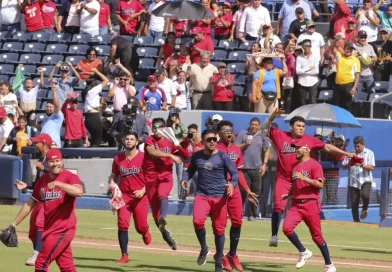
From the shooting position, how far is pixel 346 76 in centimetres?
2388

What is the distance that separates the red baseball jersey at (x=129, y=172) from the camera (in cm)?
1487

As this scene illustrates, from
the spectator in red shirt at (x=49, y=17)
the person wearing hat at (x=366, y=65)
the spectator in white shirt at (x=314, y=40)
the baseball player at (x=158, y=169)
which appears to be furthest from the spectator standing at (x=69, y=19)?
the baseball player at (x=158, y=169)

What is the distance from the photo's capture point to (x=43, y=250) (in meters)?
11.1

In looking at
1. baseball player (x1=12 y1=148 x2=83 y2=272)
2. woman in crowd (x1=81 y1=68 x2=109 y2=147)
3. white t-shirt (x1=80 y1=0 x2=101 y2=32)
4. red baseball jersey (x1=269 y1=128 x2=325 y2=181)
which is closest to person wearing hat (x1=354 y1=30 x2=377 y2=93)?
woman in crowd (x1=81 y1=68 x2=109 y2=147)

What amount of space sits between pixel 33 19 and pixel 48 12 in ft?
1.61

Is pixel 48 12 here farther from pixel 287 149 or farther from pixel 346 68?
pixel 287 149

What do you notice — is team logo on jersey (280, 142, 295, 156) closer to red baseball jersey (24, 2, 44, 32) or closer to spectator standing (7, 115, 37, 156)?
spectator standing (7, 115, 37, 156)

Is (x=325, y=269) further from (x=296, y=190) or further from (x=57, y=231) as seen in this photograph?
(x=57, y=231)

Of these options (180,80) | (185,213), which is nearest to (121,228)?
(185,213)

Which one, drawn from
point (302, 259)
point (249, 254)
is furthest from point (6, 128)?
point (302, 259)

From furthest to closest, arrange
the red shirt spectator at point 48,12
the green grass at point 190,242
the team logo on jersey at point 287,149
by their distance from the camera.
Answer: the red shirt spectator at point 48,12 < the team logo on jersey at point 287,149 < the green grass at point 190,242

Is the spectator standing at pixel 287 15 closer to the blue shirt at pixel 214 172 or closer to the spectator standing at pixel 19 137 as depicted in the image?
the spectator standing at pixel 19 137

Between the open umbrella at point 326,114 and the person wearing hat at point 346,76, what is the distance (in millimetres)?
1459

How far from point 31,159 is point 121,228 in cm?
909
